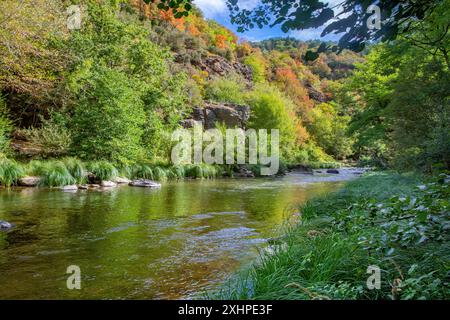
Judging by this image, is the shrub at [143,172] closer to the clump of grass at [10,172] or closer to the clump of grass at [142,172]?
the clump of grass at [142,172]

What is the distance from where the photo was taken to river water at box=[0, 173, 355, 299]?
3.43 m

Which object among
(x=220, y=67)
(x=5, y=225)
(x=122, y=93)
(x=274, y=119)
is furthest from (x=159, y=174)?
(x=220, y=67)

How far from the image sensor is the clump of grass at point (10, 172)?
11008mm

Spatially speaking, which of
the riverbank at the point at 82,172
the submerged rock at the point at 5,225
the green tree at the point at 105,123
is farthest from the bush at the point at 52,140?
the submerged rock at the point at 5,225

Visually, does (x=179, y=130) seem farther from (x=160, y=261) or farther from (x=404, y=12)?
(x=404, y=12)

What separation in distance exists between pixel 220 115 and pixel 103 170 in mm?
13953

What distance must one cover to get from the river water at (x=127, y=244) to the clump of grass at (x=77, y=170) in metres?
3.10

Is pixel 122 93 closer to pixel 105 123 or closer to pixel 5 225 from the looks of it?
pixel 105 123

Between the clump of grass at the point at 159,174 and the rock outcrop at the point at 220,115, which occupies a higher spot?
the rock outcrop at the point at 220,115

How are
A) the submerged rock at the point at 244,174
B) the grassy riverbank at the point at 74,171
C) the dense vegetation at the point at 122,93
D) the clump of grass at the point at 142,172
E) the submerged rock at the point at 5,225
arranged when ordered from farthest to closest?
the submerged rock at the point at 244,174 → the clump of grass at the point at 142,172 → the grassy riverbank at the point at 74,171 → the dense vegetation at the point at 122,93 → the submerged rock at the point at 5,225

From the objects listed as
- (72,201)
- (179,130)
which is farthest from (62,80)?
(72,201)

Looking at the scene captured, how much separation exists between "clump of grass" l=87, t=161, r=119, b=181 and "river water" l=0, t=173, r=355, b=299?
12.6ft

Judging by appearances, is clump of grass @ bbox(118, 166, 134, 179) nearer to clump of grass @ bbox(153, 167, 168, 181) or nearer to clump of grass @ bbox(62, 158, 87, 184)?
clump of grass @ bbox(153, 167, 168, 181)

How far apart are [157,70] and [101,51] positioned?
3.20 m
